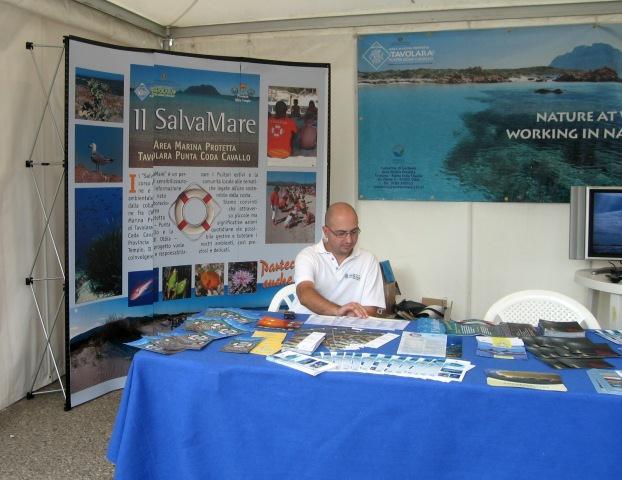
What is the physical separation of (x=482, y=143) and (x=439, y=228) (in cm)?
66

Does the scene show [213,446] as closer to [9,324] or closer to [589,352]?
[589,352]

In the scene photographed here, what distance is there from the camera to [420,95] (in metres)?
4.25

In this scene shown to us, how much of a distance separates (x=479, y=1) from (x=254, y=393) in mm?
3101

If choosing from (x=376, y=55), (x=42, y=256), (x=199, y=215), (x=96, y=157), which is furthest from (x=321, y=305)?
(x=376, y=55)

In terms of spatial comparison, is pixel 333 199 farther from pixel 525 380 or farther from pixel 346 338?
pixel 525 380

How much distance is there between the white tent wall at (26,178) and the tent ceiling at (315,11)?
32 centimetres

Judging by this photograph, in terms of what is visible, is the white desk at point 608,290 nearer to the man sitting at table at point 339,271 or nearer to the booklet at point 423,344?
the man sitting at table at point 339,271

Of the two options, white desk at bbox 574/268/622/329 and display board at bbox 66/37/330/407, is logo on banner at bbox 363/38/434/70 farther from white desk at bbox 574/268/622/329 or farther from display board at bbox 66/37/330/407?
white desk at bbox 574/268/622/329

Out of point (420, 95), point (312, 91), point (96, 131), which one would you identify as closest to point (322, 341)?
point (96, 131)

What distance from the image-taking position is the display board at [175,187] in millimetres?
3389

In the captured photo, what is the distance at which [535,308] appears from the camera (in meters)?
2.85

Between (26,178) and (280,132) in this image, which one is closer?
(26,178)

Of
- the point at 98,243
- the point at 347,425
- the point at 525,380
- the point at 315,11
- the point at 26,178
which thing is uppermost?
the point at 315,11

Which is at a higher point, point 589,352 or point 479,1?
point 479,1
